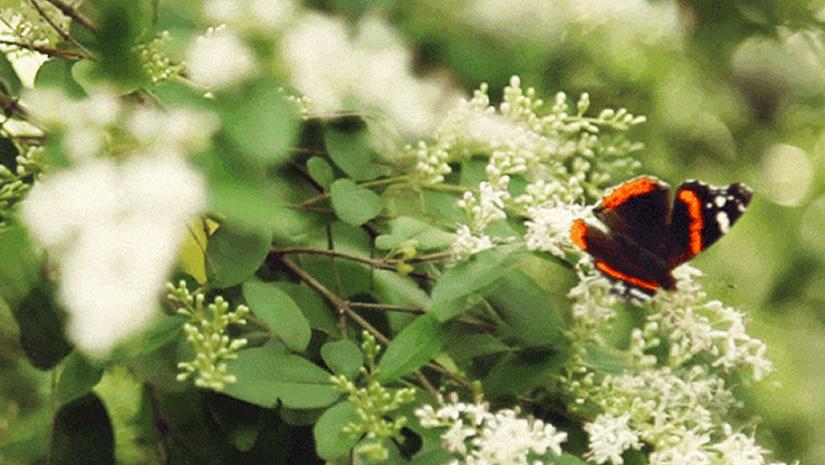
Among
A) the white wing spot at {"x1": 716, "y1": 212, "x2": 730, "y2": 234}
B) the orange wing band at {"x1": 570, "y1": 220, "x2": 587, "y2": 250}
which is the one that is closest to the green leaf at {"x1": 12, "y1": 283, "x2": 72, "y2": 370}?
the orange wing band at {"x1": 570, "y1": 220, "x2": 587, "y2": 250}

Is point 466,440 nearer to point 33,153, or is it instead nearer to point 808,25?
point 33,153

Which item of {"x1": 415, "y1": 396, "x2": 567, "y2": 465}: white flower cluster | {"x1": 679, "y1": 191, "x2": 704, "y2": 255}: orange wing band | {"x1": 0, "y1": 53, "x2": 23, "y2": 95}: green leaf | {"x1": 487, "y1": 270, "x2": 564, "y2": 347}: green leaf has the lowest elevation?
{"x1": 0, "y1": 53, "x2": 23, "y2": 95}: green leaf

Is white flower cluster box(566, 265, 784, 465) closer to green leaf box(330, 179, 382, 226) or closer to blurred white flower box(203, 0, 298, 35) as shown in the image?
green leaf box(330, 179, 382, 226)

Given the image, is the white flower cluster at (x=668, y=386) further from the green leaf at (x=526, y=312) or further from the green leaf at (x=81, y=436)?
the green leaf at (x=81, y=436)

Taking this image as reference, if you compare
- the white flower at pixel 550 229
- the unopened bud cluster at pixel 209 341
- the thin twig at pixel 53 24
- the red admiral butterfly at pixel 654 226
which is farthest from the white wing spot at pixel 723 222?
the thin twig at pixel 53 24

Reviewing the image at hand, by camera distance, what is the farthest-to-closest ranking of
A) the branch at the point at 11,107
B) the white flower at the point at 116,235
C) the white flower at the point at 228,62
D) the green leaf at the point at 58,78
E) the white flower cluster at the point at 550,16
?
the white flower cluster at the point at 550,16 → the branch at the point at 11,107 → the green leaf at the point at 58,78 → the white flower at the point at 228,62 → the white flower at the point at 116,235

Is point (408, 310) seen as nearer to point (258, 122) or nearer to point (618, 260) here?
point (618, 260)
